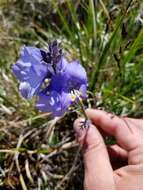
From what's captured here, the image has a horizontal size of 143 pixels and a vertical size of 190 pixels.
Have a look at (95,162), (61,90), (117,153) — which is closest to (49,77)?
(61,90)

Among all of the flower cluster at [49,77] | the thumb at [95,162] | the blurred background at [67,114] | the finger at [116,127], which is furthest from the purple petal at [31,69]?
the blurred background at [67,114]

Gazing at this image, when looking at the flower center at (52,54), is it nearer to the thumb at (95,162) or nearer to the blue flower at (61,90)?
the blue flower at (61,90)

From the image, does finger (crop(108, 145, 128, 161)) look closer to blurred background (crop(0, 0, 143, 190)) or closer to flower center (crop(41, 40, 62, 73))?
blurred background (crop(0, 0, 143, 190))

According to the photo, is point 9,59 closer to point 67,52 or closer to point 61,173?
point 67,52

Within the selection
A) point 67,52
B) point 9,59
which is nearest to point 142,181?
point 67,52

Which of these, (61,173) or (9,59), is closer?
(61,173)

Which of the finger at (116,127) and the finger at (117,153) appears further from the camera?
the finger at (117,153)

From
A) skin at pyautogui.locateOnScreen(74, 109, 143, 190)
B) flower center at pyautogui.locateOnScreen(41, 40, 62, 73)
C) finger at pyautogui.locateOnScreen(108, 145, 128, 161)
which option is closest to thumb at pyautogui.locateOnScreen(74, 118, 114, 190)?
skin at pyautogui.locateOnScreen(74, 109, 143, 190)
